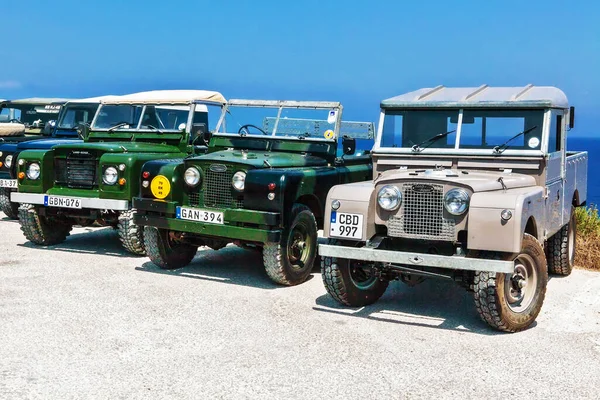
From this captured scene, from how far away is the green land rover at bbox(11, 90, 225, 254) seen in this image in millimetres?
9250

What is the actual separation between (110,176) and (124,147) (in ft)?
1.80

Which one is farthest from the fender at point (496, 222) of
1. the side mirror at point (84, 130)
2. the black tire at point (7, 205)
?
the black tire at point (7, 205)

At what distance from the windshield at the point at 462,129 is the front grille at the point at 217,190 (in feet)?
5.49

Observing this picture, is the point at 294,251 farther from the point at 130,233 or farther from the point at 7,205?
the point at 7,205

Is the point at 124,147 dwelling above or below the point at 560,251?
above

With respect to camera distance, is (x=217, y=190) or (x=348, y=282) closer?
(x=348, y=282)

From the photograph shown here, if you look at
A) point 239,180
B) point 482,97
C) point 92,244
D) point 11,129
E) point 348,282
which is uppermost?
point 482,97

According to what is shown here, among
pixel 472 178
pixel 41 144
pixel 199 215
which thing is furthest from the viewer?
pixel 41 144

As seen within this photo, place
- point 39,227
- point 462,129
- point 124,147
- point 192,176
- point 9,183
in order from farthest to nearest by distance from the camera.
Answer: point 9,183, point 39,227, point 124,147, point 192,176, point 462,129

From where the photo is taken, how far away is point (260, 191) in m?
7.71

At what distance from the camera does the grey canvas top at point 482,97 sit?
723 cm

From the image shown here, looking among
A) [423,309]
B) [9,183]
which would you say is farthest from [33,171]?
[423,309]

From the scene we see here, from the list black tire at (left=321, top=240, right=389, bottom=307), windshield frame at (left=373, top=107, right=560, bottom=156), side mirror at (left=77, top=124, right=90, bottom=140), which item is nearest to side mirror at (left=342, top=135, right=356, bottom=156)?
windshield frame at (left=373, top=107, right=560, bottom=156)

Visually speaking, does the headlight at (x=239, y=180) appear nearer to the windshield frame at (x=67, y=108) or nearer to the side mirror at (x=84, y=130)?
the side mirror at (x=84, y=130)
